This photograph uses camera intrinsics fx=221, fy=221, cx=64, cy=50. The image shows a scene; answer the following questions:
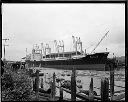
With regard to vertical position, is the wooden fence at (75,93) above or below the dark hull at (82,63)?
below

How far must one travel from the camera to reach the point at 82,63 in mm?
2086

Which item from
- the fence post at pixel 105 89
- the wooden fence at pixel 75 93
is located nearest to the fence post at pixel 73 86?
the wooden fence at pixel 75 93

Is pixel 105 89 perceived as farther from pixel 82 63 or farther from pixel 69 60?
pixel 69 60

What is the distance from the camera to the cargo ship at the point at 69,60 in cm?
203

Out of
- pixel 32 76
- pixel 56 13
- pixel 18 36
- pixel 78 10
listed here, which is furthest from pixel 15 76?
pixel 78 10

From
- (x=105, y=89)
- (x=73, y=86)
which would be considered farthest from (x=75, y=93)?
(x=105, y=89)

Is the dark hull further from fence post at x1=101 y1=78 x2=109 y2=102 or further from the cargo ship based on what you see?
fence post at x1=101 y1=78 x2=109 y2=102

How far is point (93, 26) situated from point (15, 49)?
0.75 metres

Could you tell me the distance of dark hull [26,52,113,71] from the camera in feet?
6.68

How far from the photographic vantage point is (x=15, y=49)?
2.04 m

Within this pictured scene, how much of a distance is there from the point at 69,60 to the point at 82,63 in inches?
5.0

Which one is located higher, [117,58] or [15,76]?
[117,58]

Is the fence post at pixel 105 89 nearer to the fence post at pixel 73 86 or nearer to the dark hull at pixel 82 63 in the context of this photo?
the dark hull at pixel 82 63

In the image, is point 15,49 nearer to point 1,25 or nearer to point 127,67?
point 1,25
